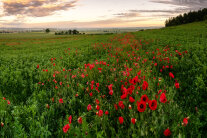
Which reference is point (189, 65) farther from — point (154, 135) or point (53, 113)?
point (53, 113)

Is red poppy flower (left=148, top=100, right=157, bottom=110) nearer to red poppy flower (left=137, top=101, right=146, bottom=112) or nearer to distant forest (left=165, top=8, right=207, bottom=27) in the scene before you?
red poppy flower (left=137, top=101, right=146, bottom=112)

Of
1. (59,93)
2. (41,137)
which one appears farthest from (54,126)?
(59,93)

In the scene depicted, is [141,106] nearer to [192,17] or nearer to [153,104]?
[153,104]

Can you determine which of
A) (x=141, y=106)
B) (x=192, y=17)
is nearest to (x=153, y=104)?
(x=141, y=106)

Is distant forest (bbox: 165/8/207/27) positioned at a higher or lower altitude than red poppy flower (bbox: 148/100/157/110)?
higher

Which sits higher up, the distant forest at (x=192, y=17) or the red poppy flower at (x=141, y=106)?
the distant forest at (x=192, y=17)

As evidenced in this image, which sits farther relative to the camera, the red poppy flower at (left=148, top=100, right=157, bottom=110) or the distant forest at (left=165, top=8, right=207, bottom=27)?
the distant forest at (left=165, top=8, right=207, bottom=27)

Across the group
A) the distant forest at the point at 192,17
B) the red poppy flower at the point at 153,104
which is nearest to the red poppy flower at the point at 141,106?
the red poppy flower at the point at 153,104

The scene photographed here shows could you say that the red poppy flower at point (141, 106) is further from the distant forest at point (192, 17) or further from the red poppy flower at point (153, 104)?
the distant forest at point (192, 17)

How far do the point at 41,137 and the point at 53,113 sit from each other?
70cm

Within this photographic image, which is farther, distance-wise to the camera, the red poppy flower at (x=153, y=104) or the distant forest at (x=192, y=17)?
the distant forest at (x=192, y=17)

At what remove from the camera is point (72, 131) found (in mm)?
1696

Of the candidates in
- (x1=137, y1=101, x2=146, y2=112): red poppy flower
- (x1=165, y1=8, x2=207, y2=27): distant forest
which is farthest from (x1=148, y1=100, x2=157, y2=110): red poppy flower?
(x1=165, y1=8, x2=207, y2=27): distant forest

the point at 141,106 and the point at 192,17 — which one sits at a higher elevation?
the point at 192,17
